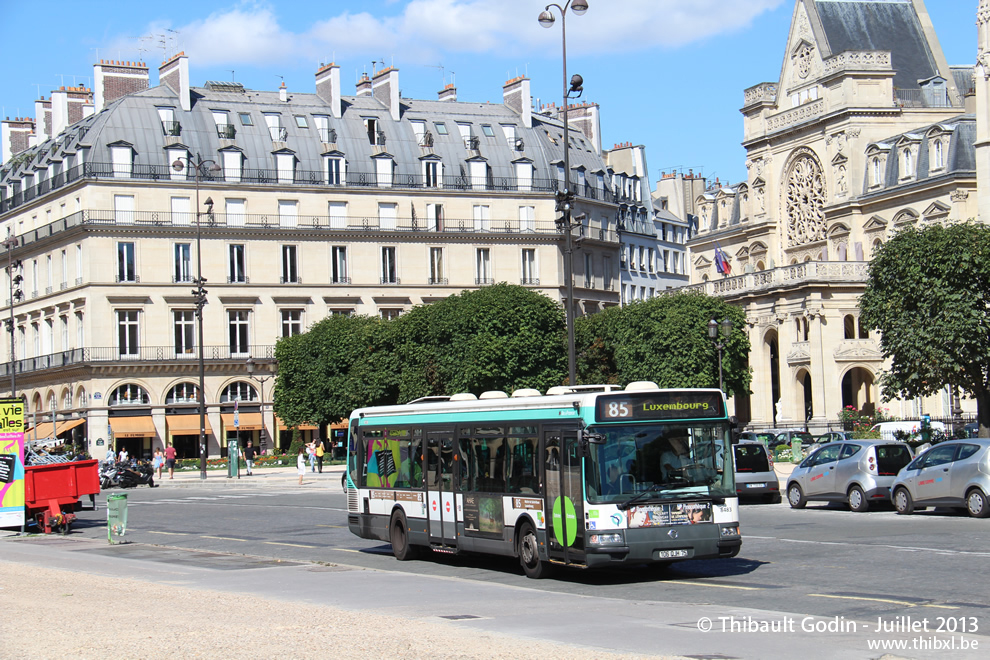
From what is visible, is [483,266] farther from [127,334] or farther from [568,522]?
[568,522]

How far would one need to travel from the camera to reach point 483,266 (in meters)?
80.9

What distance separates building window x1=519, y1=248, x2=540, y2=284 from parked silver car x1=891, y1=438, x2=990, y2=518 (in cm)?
5687

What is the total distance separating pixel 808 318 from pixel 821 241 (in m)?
8.04

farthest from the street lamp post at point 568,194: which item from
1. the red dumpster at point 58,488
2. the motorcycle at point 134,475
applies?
the motorcycle at point 134,475

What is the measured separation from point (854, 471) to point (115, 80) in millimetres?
62992

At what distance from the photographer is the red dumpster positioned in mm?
27344

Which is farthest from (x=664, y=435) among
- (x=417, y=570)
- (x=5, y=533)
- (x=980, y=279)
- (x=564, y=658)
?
(x=980, y=279)

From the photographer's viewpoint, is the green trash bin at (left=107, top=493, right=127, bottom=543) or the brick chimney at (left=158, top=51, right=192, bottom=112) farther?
the brick chimney at (left=158, top=51, right=192, bottom=112)

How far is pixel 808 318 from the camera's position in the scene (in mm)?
62625

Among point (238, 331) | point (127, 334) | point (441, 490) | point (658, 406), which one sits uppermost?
point (238, 331)

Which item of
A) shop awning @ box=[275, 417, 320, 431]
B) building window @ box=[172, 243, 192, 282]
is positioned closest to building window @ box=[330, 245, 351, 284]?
building window @ box=[172, 243, 192, 282]

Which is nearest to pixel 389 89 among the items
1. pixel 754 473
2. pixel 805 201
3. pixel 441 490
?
pixel 805 201

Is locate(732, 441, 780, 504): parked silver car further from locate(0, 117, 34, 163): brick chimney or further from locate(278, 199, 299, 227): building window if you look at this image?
locate(0, 117, 34, 163): brick chimney

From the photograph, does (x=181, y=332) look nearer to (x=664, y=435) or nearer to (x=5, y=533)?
(x=5, y=533)
